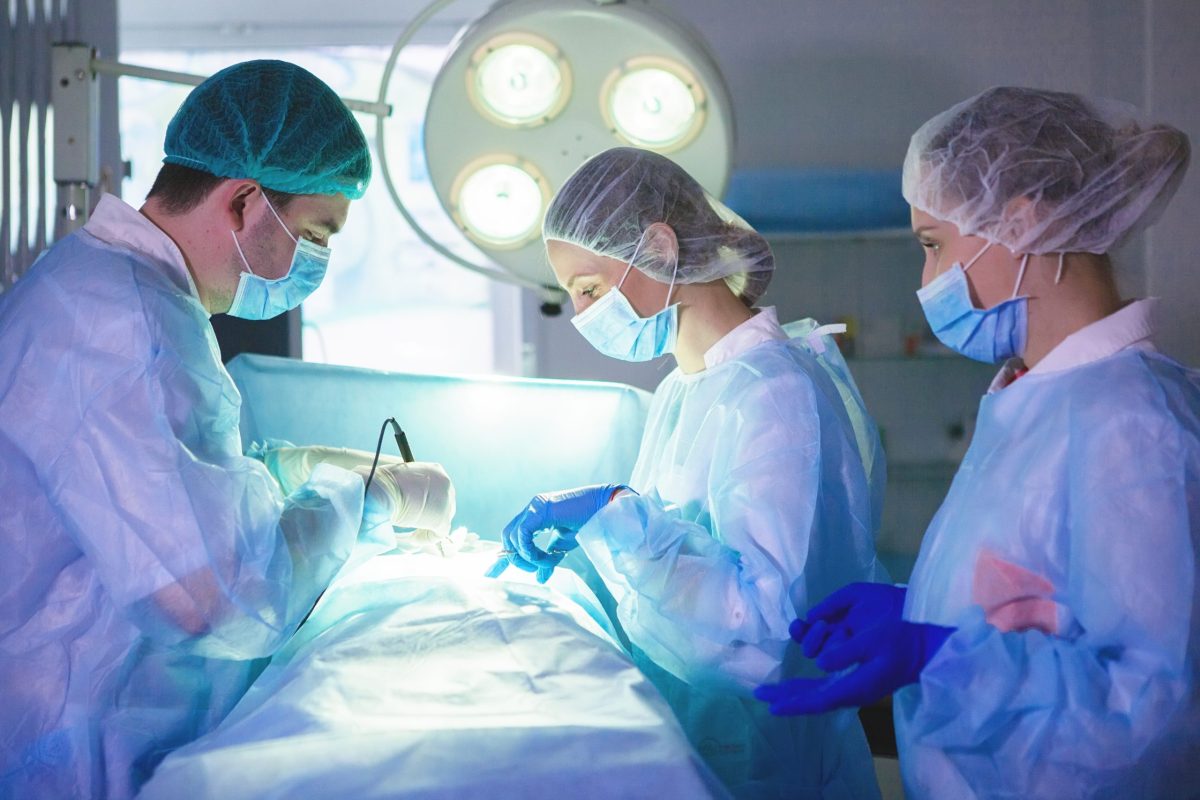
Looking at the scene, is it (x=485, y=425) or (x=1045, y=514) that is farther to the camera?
(x=485, y=425)

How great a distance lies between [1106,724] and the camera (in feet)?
3.61

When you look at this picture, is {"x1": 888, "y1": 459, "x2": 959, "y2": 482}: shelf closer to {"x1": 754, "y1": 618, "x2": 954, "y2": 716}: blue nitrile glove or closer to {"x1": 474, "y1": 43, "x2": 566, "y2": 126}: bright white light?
{"x1": 474, "y1": 43, "x2": 566, "y2": 126}: bright white light

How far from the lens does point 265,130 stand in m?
1.47

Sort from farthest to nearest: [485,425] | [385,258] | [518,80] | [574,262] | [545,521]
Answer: [385,258]
[485,425]
[518,80]
[574,262]
[545,521]

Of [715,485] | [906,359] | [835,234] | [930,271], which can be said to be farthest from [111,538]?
[906,359]

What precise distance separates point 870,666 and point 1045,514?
0.25 m

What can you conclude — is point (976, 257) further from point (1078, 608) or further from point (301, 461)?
point (301, 461)

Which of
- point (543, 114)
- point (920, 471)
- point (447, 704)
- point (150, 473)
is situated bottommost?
point (920, 471)

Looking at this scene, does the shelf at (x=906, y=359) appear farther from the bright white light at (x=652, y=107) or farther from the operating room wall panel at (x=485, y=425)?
the bright white light at (x=652, y=107)

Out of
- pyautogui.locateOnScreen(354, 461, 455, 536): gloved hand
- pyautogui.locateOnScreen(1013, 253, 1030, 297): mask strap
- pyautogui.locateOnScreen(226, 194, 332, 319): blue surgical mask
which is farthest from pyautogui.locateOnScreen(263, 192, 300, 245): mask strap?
pyautogui.locateOnScreen(1013, 253, 1030, 297): mask strap

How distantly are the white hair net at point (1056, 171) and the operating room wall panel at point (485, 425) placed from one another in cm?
93

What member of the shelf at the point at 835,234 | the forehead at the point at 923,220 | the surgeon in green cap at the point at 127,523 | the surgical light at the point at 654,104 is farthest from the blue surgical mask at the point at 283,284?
the shelf at the point at 835,234

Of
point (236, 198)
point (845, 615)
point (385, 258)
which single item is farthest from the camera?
point (385, 258)

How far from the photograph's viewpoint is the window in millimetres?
3512
